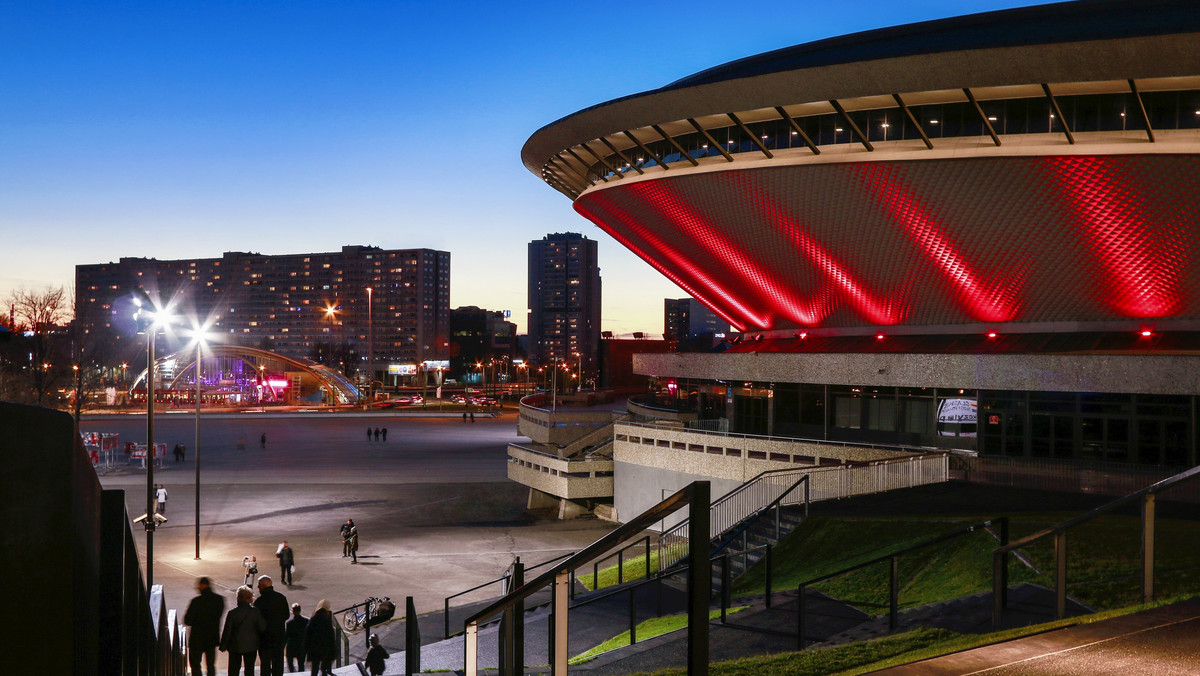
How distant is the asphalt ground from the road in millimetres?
52

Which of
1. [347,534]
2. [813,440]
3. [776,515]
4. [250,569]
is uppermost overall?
[813,440]

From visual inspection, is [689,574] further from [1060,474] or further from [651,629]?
[1060,474]

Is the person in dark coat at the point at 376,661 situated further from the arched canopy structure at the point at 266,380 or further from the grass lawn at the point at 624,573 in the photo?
the arched canopy structure at the point at 266,380

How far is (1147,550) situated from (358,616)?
13.8 metres

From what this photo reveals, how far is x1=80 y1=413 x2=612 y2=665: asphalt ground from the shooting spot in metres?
21.3

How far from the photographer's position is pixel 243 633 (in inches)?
395

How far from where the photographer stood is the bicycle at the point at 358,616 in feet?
54.4

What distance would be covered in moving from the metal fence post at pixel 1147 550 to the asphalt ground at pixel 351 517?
35.6ft

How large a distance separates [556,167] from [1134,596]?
91.3ft

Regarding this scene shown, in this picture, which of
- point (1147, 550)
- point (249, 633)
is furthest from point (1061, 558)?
point (249, 633)

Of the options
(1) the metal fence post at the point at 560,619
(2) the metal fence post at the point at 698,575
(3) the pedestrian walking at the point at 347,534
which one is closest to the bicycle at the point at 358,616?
(3) the pedestrian walking at the point at 347,534

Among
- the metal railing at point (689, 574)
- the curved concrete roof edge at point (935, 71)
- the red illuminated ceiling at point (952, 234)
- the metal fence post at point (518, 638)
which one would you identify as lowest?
the metal fence post at point (518, 638)

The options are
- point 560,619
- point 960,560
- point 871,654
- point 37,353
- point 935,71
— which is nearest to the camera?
point 560,619

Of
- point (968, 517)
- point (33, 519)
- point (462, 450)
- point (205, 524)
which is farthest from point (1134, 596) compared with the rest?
point (462, 450)
